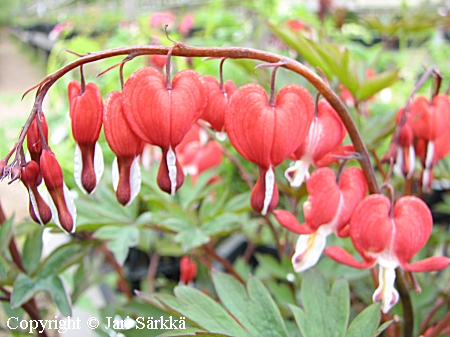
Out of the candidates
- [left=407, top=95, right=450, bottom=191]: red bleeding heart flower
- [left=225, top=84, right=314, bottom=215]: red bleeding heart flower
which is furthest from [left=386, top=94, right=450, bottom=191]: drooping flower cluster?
[left=225, top=84, right=314, bottom=215]: red bleeding heart flower

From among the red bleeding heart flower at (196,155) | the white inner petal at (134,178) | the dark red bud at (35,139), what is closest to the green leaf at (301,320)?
the white inner petal at (134,178)

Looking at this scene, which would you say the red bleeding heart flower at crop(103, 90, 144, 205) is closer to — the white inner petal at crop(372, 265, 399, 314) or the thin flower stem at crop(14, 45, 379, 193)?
the thin flower stem at crop(14, 45, 379, 193)

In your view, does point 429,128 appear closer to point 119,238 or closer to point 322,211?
point 322,211

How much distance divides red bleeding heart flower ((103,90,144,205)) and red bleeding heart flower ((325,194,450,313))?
0.28 meters

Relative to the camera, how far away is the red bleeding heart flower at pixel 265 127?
491 mm

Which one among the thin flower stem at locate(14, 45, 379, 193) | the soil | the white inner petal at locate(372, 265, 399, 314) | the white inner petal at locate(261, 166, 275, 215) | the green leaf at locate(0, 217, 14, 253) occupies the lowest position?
the soil

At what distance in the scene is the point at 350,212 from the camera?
22.2 inches

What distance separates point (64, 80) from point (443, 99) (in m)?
1.58

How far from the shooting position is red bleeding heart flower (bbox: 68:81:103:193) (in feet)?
1.58

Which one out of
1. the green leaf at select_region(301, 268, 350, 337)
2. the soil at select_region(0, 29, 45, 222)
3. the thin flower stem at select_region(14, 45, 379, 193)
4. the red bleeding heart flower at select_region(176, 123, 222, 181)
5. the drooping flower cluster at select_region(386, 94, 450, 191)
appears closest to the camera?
the thin flower stem at select_region(14, 45, 379, 193)

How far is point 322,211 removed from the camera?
55cm

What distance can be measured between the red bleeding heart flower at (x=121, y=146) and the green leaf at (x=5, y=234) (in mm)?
244

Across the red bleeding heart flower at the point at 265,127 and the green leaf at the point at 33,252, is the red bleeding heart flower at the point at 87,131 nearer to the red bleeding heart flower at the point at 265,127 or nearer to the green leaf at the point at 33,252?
the red bleeding heart flower at the point at 265,127

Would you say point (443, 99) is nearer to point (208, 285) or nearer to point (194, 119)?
point (194, 119)
